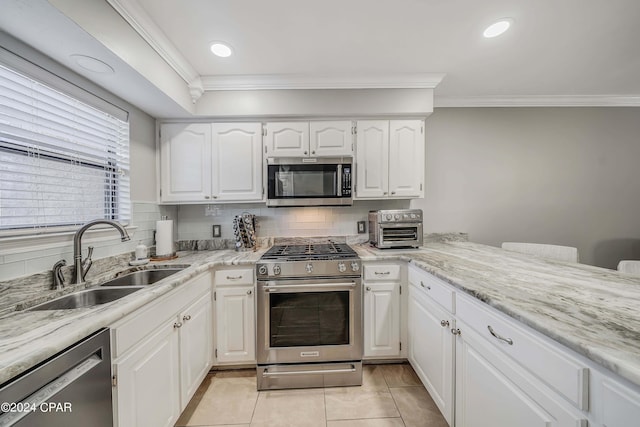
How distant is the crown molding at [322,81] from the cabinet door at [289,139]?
1.12ft

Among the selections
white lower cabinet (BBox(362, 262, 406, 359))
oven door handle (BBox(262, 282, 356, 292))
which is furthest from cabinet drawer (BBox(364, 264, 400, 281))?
oven door handle (BBox(262, 282, 356, 292))

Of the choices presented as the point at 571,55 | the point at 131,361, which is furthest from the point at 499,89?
the point at 131,361

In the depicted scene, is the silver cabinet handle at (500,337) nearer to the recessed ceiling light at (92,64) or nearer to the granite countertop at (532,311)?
the granite countertop at (532,311)

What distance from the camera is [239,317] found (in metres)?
1.95

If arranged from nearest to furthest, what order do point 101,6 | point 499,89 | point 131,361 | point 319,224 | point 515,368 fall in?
point 515,368, point 131,361, point 101,6, point 499,89, point 319,224

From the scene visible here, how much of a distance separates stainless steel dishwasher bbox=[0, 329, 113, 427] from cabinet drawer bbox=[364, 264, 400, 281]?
5.34ft

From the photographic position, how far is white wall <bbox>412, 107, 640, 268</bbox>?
8.96ft

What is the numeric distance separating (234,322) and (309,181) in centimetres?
136

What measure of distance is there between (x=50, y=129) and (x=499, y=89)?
11.9 ft

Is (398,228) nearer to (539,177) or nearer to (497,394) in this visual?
(497,394)

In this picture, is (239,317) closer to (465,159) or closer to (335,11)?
(335,11)

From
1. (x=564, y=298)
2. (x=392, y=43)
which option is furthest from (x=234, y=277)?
(x=392, y=43)

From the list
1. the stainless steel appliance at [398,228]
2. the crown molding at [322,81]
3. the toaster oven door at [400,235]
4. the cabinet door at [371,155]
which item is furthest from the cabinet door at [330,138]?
the toaster oven door at [400,235]

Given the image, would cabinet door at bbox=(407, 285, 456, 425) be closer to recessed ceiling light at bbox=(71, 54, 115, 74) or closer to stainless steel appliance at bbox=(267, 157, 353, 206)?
stainless steel appliance at bbox=(267, 157, 353, 206)
